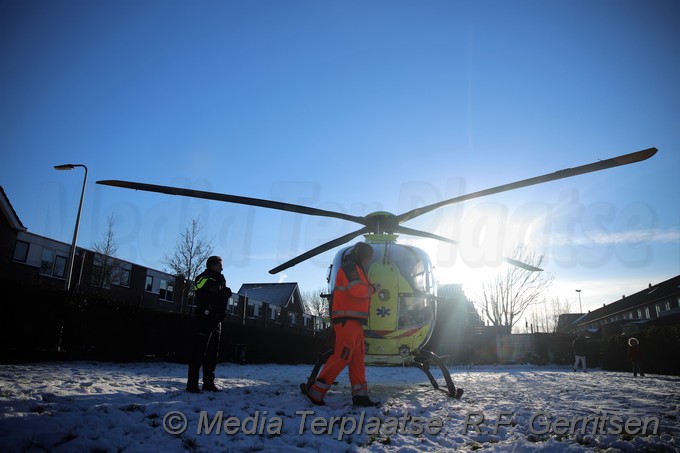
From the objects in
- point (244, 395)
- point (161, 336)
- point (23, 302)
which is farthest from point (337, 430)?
point (161, 336)

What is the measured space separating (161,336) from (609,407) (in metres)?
12.2

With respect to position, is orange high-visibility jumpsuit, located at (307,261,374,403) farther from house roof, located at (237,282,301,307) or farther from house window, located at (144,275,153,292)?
house roof, located at (237,282,301,307)

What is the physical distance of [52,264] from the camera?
87.0 ft

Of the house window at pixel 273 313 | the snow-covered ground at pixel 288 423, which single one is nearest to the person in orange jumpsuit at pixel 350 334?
the snow-covered ground at pixel 288 423

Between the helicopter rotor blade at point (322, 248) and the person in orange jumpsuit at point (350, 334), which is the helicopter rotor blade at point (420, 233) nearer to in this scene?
the helicopter rotor blade at point (322, 248)

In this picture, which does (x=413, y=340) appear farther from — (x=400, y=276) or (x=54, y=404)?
(x=54, y=404)

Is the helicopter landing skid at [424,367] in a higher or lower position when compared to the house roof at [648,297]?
lower

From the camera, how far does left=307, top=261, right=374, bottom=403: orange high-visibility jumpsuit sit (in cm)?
500

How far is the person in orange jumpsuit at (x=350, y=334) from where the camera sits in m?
4.96

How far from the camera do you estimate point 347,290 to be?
5.19 metres

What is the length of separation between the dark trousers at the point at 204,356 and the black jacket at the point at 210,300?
13 centimetres

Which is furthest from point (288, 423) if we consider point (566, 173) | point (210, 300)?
point (566, 173)

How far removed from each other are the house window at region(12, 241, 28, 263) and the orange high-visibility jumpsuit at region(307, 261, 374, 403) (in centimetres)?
2856

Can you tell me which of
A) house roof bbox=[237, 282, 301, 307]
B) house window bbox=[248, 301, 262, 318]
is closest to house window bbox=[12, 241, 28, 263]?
house window bbox=[248, 301, 262, 318]
